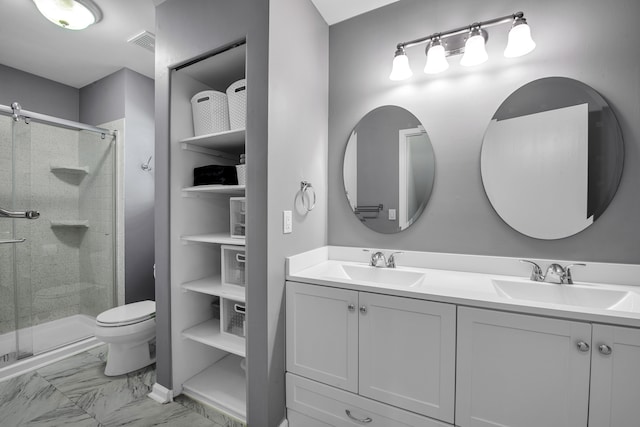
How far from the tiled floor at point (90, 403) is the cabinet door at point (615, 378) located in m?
1.67

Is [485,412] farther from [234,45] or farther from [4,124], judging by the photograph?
[4,124]

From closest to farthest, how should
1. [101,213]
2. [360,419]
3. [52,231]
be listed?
[360,419] → [52,231] → [101,213]

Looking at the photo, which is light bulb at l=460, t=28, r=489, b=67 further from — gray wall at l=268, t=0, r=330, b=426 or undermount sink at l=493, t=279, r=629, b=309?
undermount sink at l=493, t=279, r=629, b=309

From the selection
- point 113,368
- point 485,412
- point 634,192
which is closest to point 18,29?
point 113,368

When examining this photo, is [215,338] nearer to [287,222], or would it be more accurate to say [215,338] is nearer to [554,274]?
[287,222]

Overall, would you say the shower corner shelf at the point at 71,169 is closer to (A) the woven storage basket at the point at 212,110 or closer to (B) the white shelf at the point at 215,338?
(A) the woven storage basket at the point at 212,110

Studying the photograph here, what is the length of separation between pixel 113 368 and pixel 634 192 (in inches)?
132

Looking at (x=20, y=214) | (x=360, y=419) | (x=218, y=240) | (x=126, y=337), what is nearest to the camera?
(x=360, y=419)

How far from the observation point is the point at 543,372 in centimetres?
102

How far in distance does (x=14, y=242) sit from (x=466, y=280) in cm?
343

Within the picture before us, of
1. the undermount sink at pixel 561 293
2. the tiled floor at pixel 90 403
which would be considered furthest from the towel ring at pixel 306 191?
the tiled floor at pixel 90 403

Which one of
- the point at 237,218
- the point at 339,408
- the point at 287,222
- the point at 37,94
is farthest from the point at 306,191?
the point at 37,94

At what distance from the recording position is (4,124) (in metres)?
2.20

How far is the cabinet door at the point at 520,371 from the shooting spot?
0.98 meters
